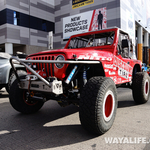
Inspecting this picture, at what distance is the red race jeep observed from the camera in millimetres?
2363

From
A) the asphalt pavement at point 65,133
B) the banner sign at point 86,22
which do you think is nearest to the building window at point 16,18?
the banner sign at point 86,22

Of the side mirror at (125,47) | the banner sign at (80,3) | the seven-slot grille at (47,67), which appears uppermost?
the banner sign at (80,3)

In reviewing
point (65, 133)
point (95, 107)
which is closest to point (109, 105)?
point (95, 107)

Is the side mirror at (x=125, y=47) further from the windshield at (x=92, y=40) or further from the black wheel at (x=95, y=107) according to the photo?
the black wheel at (x=95, y=107)

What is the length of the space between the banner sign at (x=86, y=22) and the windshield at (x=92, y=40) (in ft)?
46.6

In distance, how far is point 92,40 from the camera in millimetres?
4281

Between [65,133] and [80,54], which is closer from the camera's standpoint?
[65,133]

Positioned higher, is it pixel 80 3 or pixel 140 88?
pixel 80 3

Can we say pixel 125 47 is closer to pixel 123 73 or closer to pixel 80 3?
pixel 123 73

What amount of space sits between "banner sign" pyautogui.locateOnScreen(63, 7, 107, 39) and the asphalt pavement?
16.0 meters

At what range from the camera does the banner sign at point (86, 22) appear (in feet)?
59.4

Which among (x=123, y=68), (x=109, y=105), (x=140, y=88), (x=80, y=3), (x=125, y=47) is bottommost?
(x=109, y=105)

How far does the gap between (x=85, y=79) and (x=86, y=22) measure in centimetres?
1720

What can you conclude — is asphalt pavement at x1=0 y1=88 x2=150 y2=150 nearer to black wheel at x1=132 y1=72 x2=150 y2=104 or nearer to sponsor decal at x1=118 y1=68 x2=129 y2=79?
black wheel at x1=132 y1=72 x2=150 y2=104
